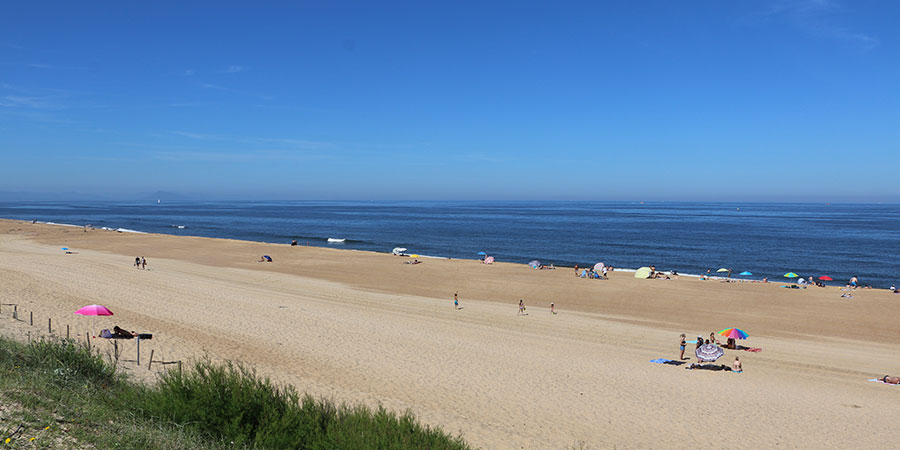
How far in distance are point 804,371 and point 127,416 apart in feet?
64.6

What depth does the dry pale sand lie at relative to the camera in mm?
13594

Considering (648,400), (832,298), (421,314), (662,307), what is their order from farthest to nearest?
(832,298), (662,307), (421,314), (648,400)

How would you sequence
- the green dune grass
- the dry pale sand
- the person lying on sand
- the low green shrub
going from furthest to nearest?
the person lying on sand, the dry pale sand, the low green shrub, the green dune grass

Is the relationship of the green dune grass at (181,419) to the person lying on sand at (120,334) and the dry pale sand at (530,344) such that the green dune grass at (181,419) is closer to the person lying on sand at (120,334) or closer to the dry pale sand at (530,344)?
the dry pale sand at (530,344)

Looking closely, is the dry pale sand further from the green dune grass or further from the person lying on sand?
the green dune grass

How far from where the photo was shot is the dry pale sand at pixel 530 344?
1359 cm

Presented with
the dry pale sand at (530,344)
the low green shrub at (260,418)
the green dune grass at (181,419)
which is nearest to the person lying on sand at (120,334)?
the dry pale sand at (530,344)

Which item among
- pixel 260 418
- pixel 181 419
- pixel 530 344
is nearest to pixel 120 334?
pixel 181 419

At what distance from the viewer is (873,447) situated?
40.3 feet

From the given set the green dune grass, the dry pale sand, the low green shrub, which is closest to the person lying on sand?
the dry pale sand

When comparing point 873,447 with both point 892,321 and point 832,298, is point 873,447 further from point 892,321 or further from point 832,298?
point 832,298

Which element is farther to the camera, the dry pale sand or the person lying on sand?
the person lying on sand

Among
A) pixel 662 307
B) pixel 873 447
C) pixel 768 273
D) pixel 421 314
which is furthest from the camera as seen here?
pixel 768 273

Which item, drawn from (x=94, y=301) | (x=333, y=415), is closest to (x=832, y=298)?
(x=333, y=415)
